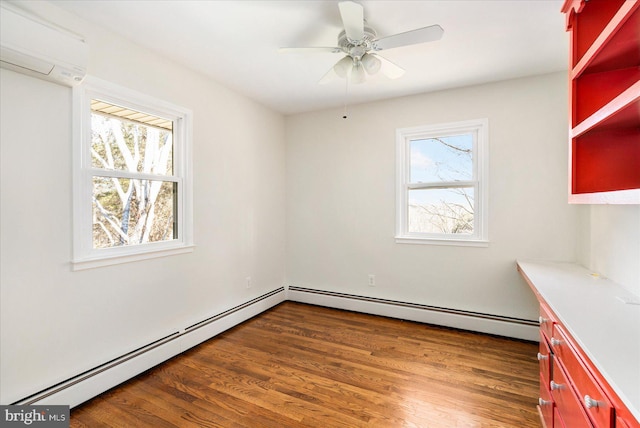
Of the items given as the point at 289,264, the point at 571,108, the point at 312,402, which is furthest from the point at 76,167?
the point at 571,108

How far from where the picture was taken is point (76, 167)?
79.4 inches

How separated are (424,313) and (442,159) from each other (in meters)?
1.73

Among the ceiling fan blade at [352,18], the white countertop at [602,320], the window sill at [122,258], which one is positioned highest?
the ceiling fan blade at [352,18]

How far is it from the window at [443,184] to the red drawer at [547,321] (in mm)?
1482

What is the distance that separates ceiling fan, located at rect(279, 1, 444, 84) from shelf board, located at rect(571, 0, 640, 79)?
2.43ft

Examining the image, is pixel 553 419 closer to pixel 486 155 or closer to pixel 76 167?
pixel 486 155

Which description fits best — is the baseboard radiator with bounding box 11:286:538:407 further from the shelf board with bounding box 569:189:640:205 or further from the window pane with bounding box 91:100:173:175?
the shelf board with bounding box 569:189:640:205

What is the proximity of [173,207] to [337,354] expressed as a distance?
6.51 feet

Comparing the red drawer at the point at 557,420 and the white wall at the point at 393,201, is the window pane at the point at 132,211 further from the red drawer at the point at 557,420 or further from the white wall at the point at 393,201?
the red drawer at the point at 557,420

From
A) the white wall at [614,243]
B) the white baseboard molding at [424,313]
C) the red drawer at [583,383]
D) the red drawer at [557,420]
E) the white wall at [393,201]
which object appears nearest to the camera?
the red drawer at [583,383]

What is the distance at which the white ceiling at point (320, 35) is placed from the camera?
6.32 feet

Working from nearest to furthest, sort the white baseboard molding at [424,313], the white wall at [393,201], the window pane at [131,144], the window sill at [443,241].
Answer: the window pane at [131,144]
the white wall at [393,201]
the white baseboard molding at [424,313]
the window sill at [443,241]

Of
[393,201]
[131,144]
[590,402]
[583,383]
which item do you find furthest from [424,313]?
[131,144]

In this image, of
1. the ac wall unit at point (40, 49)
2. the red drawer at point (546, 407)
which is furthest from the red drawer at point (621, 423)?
the ac wall unit at point (40, 49)
